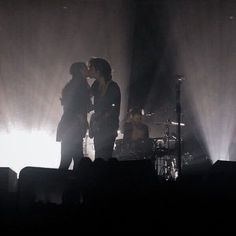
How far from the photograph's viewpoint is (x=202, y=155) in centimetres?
1102

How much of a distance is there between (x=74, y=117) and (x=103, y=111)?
1.28ft

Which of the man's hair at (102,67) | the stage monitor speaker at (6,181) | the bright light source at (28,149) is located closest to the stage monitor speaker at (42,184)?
the stage monitor speaker at (6,181)

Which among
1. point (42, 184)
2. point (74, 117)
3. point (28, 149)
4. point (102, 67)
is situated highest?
point (102, 67)

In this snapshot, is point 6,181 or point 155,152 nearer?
point 6,181

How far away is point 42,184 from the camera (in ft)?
8.95

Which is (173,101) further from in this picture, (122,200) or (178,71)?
(122,200)

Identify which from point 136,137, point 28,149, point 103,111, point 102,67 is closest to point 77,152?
point 103,111

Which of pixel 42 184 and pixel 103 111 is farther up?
pixel 103 111

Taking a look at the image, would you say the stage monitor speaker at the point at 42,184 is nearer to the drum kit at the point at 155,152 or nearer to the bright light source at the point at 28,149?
the drum kit at the point at 155,152

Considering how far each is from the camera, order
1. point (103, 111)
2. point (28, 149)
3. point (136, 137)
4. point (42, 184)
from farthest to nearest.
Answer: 1. point (28, 149)
2. point (136, 137)
3. point (103, 111)
4. point (42, 184)

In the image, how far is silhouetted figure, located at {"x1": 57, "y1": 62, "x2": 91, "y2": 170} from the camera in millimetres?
5844

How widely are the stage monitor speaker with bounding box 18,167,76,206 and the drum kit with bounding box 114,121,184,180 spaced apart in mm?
5503

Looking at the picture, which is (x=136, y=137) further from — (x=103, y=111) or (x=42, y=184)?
(x=42, y=184)

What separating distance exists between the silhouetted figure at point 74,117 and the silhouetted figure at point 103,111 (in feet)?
0.53
